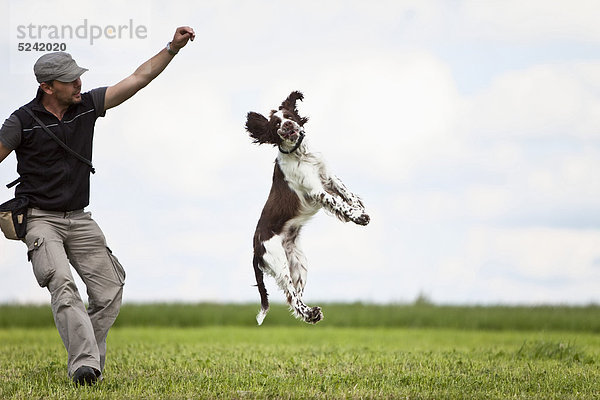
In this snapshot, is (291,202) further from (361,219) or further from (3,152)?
(3,152)

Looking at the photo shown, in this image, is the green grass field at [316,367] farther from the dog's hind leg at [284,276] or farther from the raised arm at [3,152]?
the raised arm at [3,152]

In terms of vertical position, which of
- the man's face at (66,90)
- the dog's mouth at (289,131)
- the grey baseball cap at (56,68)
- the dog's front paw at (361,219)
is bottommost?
the dog's front paw at (361,219)

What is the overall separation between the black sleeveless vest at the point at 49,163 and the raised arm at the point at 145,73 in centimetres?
A: 52


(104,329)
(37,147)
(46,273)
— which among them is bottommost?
(104,329)

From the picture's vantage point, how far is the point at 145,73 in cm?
885

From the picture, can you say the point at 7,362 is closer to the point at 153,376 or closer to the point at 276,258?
the point at 153,376

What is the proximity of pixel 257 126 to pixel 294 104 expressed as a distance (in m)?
0.49

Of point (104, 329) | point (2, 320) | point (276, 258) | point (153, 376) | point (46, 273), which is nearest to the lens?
point (276, 258)

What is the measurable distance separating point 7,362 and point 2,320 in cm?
1226

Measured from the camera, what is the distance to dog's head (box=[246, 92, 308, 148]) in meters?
7.07

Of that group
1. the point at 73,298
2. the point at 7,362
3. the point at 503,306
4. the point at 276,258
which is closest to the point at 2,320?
the point at 7,362

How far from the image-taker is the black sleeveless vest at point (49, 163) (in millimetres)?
8570

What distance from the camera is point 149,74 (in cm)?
883

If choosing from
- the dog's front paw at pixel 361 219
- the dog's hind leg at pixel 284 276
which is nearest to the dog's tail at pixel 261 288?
the dog's hind leg at pixel 284 276
